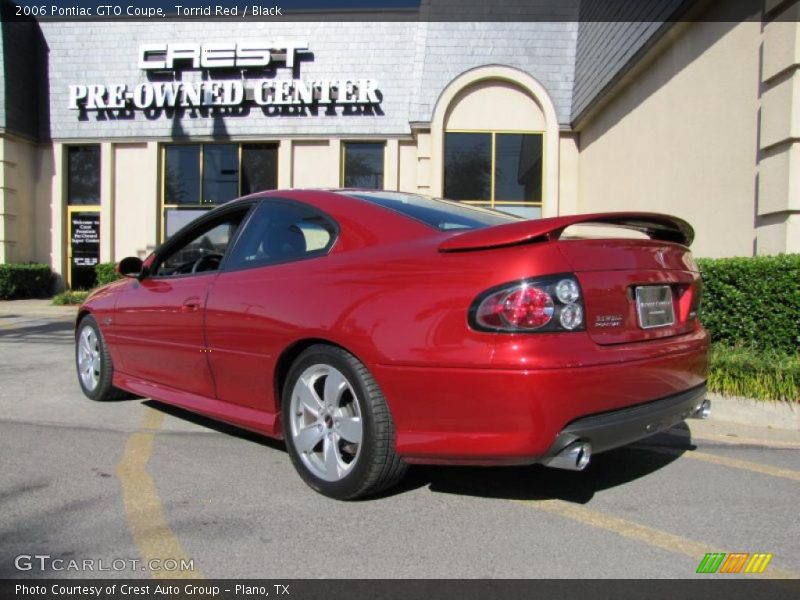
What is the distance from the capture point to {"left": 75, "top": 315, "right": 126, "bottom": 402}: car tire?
5070 millimetres

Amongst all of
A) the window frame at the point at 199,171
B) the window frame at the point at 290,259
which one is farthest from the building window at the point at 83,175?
the window frame at the point at 290,259

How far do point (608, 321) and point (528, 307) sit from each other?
0.44 m

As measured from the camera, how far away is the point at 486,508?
3098 millimetres

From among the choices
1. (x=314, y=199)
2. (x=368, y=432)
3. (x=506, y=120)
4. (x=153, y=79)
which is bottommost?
(x=368, y=432)

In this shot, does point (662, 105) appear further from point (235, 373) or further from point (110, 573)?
point (110, 573)

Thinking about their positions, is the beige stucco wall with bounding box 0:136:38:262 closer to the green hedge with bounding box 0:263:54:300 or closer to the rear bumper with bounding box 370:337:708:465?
the green hedge with bounding box 0:263:54:300

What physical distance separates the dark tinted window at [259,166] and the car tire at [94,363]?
1067 cm

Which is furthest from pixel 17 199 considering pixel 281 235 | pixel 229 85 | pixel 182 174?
pixel 281 235

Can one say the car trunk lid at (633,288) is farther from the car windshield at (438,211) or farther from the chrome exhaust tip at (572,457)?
the car windshield at (438,211)

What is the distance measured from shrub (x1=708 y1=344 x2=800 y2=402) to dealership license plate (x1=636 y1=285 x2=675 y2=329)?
6.64 ft

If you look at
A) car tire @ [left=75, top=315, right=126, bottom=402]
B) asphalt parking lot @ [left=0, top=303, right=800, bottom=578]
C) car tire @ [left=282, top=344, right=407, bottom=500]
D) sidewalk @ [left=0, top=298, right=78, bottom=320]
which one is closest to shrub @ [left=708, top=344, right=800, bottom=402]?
asphalt parking lot @ [left=0, top=303, right=800, bottom=578]

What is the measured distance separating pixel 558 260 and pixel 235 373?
197 cm

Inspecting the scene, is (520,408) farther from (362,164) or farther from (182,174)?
(182,174)

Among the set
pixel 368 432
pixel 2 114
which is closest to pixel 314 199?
pixel 368 432
